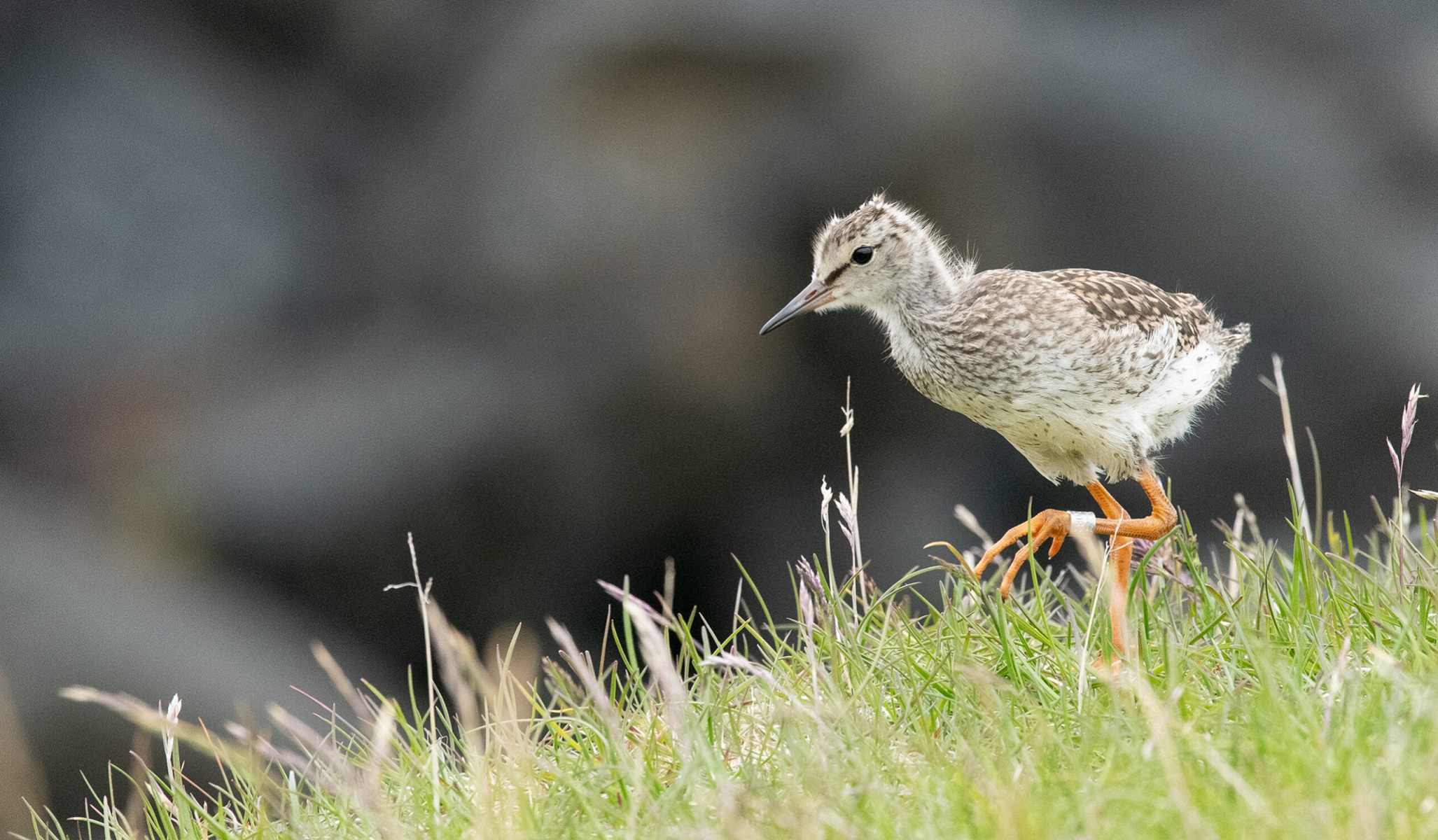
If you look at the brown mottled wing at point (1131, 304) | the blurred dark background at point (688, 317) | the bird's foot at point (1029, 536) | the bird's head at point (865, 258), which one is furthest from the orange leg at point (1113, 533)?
the blurred dark background at point (688, 317)

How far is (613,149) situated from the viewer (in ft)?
25.7

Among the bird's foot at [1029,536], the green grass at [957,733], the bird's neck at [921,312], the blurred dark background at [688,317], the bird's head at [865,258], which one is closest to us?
the green grass at [957,733]

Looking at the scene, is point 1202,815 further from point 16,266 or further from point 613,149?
point 16,266

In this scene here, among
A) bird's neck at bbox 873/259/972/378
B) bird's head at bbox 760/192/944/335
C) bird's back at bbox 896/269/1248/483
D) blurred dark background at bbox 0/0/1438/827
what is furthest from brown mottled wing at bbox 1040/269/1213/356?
blurred dark background at bbox 0/0/1438/827

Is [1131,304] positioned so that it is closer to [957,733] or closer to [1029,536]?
[1029,536]

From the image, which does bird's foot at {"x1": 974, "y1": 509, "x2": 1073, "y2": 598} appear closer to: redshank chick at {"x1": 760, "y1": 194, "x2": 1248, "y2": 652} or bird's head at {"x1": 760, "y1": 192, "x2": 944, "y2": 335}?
redshank chick at {"x1": 760, "y1": 194, "x2": 1248, "y2": 652}

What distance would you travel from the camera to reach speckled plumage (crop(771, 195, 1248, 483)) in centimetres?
414

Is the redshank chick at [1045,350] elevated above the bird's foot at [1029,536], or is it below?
above

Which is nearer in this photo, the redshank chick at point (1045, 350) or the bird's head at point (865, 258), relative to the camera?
the redshank chick at point (1045, 350)

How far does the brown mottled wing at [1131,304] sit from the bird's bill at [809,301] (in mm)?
783

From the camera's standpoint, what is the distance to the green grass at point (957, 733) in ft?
7.20

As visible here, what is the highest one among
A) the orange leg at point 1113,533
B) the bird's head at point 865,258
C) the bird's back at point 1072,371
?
the bird's head at point 865,258

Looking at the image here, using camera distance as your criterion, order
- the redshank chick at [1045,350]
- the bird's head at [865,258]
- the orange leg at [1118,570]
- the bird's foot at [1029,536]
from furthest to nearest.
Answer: the bird's head at [865,258] < the redshank chick at [1045,350] < the bird's foot at [1029,536] < the orange leg at [1118,570]

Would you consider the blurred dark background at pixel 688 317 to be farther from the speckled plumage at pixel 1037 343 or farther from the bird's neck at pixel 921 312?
the bird's neck at pixel 921 312
